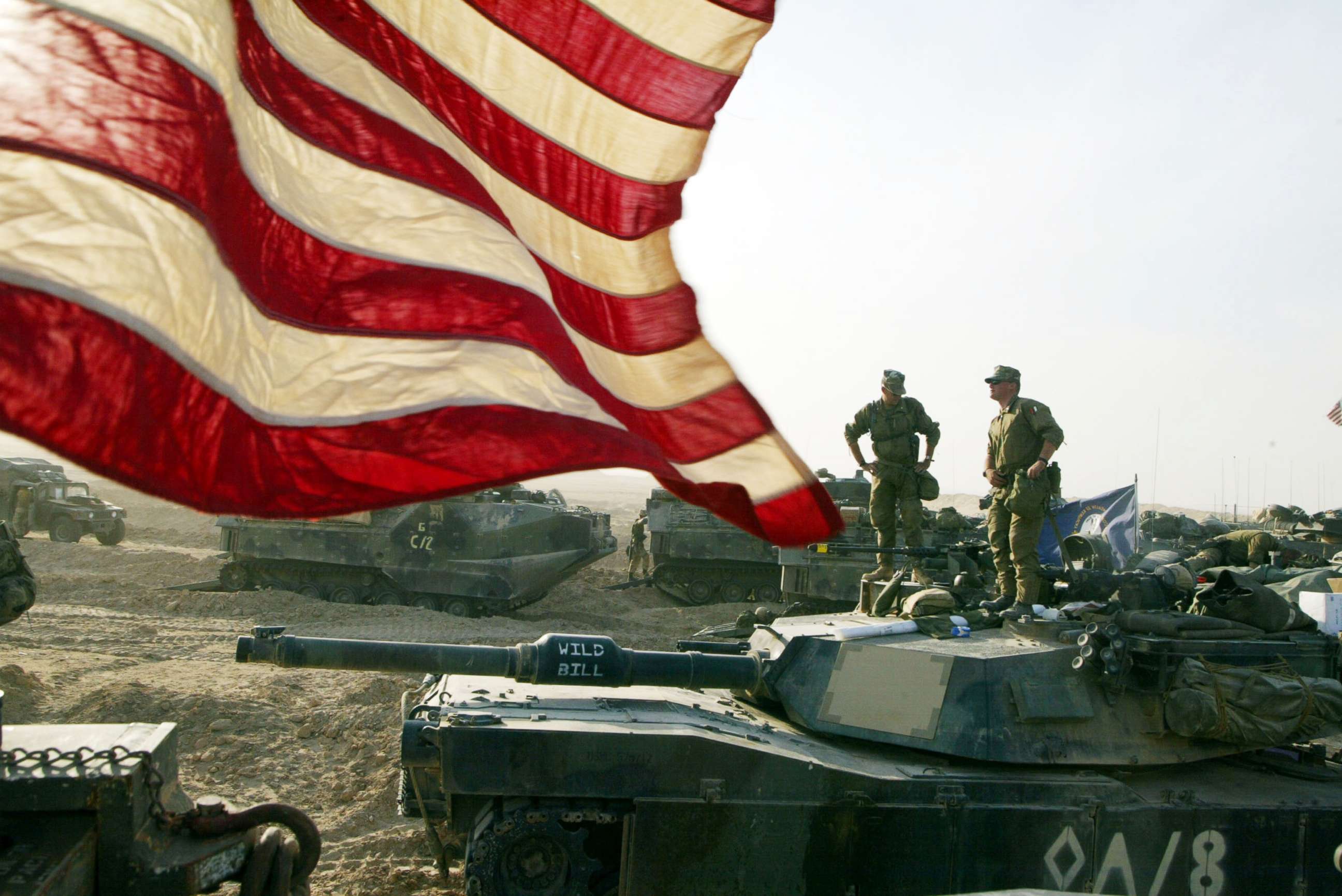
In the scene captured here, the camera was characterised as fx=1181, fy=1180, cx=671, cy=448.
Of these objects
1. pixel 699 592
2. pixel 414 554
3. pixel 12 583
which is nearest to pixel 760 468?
pixel 12 583

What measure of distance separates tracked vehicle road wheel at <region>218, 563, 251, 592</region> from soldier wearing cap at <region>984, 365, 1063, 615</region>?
39.6ft

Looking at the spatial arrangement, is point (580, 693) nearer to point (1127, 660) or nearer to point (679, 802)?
point (679, 802)

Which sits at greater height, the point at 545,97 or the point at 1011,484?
the point at 545,97

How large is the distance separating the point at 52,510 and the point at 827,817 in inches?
921

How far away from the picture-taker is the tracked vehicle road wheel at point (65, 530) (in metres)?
24.4

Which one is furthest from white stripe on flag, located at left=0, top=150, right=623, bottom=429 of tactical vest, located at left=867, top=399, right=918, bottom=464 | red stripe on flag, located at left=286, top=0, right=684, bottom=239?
tactical vest, located at left=867, top=399, right=918, bottom=464

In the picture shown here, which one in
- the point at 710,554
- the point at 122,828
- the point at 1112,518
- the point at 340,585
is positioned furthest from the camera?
the point at 710,554

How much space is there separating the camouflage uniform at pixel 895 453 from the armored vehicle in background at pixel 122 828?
23.3ft

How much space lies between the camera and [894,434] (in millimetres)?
9719

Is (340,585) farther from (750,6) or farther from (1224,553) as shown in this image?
(750,6)

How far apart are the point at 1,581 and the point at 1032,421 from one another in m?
7.00

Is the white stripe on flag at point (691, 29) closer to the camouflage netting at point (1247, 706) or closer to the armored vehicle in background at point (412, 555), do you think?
the camouflage netting at point (1247, 706)

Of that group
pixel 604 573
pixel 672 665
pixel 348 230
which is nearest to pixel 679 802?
pixel 672 665

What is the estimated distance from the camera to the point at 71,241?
244 centimetres
